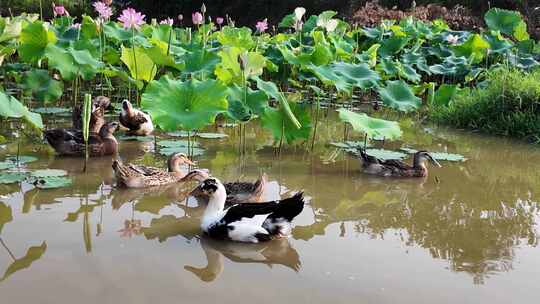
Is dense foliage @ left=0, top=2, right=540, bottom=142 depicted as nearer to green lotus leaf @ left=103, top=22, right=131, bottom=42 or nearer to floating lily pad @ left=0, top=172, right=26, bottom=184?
green lotus leaf @ left=103, top=22, right=131, bottom=42

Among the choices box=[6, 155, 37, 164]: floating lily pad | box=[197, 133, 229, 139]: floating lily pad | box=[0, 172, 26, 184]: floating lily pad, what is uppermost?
box=[197, 133, 229, 139]: floating lily pad

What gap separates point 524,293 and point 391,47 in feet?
23.5

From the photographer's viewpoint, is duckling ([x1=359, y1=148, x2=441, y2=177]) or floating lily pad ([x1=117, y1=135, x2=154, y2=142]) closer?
duckling ([x1=359, y1=148, x2=441, y2=177])

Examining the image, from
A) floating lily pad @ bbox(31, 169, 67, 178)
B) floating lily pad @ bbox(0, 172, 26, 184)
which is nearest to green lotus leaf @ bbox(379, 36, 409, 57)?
floating lily pad @ bbox(31, 169, 67, 178)

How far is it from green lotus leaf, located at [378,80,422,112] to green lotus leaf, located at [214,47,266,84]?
1.33 m

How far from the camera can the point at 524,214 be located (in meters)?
4.62

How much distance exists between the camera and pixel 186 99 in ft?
17.5

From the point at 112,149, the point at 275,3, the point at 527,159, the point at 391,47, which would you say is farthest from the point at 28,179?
the point at 275,3

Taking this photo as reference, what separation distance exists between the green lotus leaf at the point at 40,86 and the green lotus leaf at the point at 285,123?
8.17 feet

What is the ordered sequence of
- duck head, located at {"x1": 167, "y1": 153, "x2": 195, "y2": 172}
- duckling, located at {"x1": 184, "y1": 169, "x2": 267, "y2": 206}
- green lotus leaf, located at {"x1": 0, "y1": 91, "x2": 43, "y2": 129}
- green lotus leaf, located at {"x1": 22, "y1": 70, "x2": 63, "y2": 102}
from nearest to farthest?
green lotus leaf, located at {"x1": 0, "y1": 91, "x2": 43, "y2": 129} < duckling, located at {"x1": 184, "y1": 169, "x2": 267, "y2": 206} < duck head, located at {"x1": 167, "y1": 153, "x2": 195, "y2": 172} < green lotus leaf, located at {"x1": 22, "y1": 70, "x2": 63, "y2": 102}

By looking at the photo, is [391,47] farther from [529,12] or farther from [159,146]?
[529,12]

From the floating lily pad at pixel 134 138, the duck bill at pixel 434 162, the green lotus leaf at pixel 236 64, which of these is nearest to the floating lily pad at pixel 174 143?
the floating lily pad at pixel 134 138

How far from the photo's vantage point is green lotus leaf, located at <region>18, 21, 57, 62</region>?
253 inches

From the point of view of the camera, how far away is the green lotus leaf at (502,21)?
10648mm
